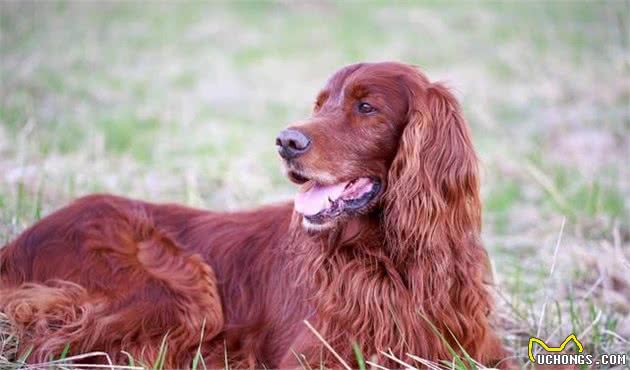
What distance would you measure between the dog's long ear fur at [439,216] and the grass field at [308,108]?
327mm

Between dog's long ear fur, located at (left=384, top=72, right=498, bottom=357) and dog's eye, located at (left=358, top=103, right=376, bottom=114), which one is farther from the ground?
dog's eye, located at (left=358, top=103, right=376, bottom=114)

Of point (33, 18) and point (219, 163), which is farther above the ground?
point (33, 18)

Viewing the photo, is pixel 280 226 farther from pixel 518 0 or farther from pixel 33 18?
pixel 518 0

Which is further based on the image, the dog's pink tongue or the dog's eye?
the dog's eye

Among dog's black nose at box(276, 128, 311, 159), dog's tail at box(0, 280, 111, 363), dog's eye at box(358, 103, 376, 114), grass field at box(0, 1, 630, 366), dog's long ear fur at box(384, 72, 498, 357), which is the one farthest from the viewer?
grass field at box(0, 1, 630, 366)

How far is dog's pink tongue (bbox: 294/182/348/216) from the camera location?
3273mm

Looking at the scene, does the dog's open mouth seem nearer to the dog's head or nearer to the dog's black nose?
the dog's head

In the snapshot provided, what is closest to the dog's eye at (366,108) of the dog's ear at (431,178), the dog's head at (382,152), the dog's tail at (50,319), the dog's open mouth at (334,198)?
the dog's head at (382,152)

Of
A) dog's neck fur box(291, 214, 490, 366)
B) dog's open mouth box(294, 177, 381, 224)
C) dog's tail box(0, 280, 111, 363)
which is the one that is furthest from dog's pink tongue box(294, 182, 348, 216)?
dog's tail box(0, 280, 111, 363)

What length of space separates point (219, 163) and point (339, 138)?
14.0 feet

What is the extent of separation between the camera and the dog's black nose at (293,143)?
125 inches

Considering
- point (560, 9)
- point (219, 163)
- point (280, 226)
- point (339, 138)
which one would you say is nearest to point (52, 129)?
point (219, 163)

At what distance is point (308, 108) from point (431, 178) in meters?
7.35

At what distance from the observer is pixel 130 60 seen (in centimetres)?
1218
